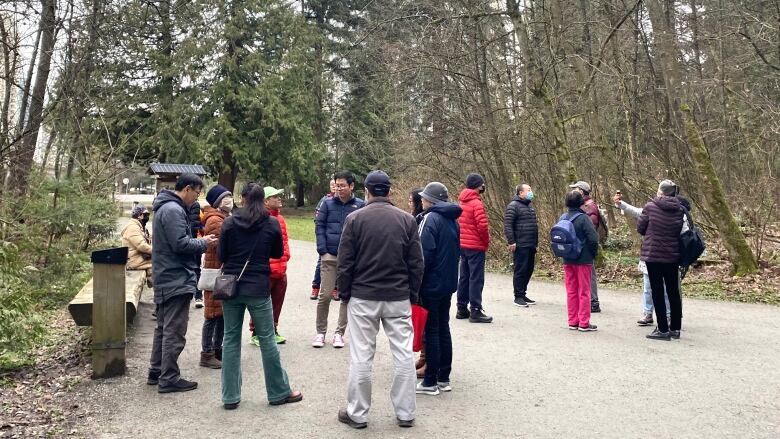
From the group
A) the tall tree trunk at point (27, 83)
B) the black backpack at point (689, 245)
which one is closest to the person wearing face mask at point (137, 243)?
the tall tree trunk at point (27, 83)

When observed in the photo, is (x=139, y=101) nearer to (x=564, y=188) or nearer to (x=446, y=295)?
(x=564, y=188)

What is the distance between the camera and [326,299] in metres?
7.69

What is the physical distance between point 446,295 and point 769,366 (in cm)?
358

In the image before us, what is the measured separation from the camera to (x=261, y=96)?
40.1 metres

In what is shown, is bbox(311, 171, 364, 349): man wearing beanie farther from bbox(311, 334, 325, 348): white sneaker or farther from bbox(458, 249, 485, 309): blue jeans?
bbox(458, 249, 485, 309): blue jeans

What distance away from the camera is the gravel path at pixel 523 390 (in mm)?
4902

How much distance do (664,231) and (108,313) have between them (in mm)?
6146

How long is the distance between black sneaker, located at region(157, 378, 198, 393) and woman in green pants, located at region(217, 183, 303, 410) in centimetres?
71

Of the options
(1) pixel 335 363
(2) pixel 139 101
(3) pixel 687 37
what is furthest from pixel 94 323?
(2) pixel 139 101

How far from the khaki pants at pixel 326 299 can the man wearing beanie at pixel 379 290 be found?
2340mm

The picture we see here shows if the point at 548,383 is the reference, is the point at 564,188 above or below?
above

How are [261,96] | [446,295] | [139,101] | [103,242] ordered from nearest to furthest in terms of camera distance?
[446,295], [103,242], [139,101], [261,96]

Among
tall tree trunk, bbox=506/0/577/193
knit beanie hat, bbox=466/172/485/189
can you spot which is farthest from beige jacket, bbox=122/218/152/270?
tall tree trunk, bbox=506/0/577/193

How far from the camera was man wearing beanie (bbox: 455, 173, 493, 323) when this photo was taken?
902cm
